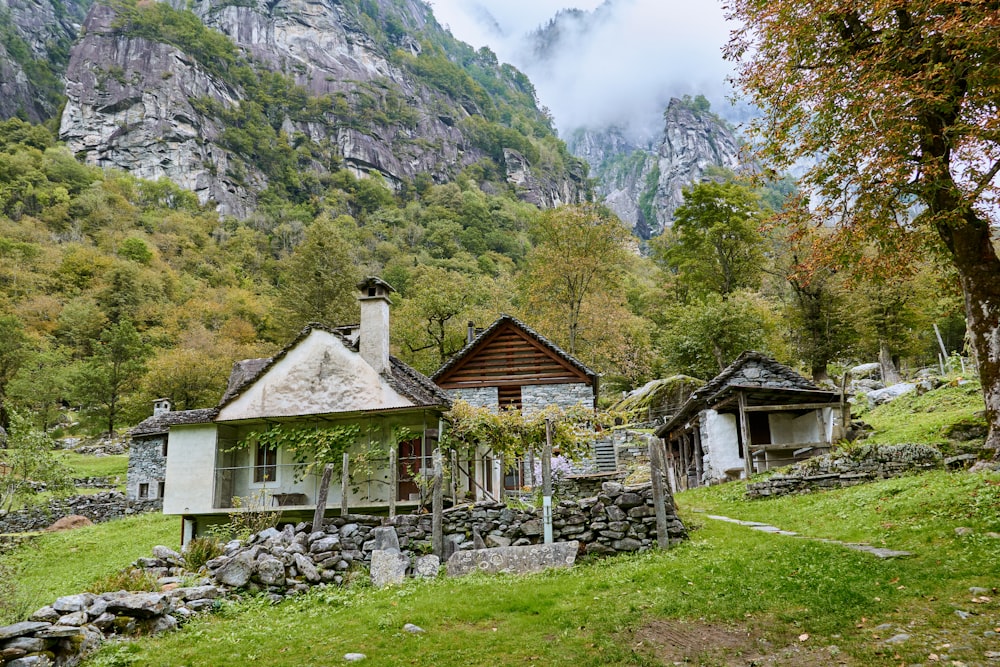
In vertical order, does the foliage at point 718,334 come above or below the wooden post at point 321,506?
above

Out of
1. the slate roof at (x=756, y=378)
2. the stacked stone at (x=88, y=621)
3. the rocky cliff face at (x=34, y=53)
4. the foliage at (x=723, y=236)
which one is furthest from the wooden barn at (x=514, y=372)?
the rocky cliff face at (x=34, y=53)

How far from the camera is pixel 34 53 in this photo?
389 ft

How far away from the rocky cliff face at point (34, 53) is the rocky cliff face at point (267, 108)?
7.29 metres

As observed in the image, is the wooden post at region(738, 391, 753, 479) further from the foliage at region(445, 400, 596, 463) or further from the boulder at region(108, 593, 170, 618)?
the boulder at region(108, 593, 170, 618)

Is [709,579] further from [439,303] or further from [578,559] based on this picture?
[439,303]

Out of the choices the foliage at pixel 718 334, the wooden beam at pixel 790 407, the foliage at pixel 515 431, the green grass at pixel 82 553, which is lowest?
the green grass at pixel 82 553

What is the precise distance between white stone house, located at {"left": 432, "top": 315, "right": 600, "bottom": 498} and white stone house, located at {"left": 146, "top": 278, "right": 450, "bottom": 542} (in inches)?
254

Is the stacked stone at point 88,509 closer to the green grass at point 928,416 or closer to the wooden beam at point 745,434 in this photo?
the wooden beam at point 745,434

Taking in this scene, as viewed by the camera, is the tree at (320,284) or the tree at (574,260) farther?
the tree at (320,284)

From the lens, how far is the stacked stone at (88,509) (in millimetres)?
29281

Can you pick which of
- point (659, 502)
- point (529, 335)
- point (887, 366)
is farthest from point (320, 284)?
point (659, 502)

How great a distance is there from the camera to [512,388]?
25.0m

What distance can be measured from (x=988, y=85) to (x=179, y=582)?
15856 millimetres

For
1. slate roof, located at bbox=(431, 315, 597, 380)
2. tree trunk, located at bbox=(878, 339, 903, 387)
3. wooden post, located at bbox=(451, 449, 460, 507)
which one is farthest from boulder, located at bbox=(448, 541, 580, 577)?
tree trunk, located at bbox=(878, 339, 903, 387)
